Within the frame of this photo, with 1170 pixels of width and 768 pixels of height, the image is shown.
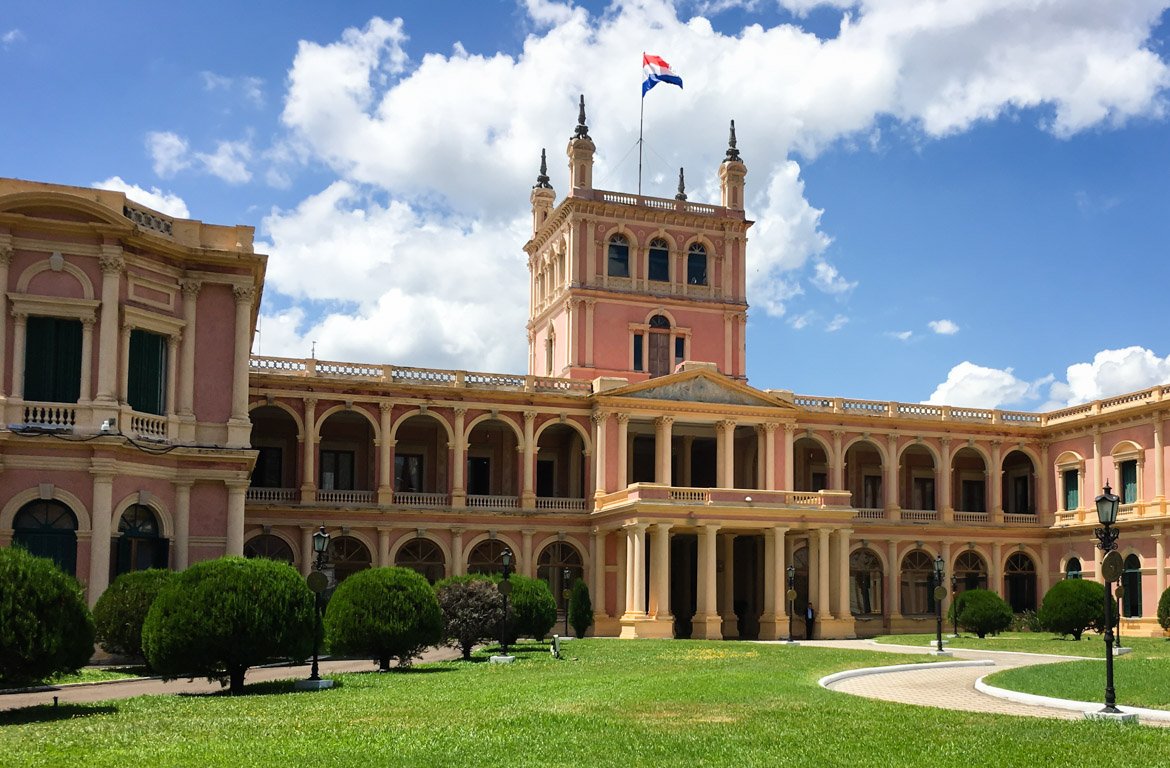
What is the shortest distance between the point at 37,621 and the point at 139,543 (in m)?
13.7

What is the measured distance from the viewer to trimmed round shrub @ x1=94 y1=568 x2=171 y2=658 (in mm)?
26719

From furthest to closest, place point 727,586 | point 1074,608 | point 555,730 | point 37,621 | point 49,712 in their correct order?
point 727,586, point 1074,608, point 49,712, point 37,621, point 555,730

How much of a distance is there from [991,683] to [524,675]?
9.37 meters

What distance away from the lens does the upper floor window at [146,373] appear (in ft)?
106

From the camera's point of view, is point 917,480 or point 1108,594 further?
point 917,480

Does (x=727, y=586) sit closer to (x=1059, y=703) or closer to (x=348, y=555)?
(x=348, y=555)

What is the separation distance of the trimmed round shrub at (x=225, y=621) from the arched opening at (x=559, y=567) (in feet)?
96.2

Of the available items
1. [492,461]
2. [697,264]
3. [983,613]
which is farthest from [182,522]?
[697,264]

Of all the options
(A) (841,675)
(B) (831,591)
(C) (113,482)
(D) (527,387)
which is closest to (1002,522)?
(B) (831,591)

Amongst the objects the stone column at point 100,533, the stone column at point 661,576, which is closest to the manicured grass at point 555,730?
the stone column at point 100,533

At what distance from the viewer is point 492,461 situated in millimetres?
54688

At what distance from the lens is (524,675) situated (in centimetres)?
2653

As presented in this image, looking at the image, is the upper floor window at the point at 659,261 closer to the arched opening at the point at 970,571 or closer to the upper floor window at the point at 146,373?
the arched opening at the point at 970,571

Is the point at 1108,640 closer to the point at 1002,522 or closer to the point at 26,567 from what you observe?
the point at 26,567
